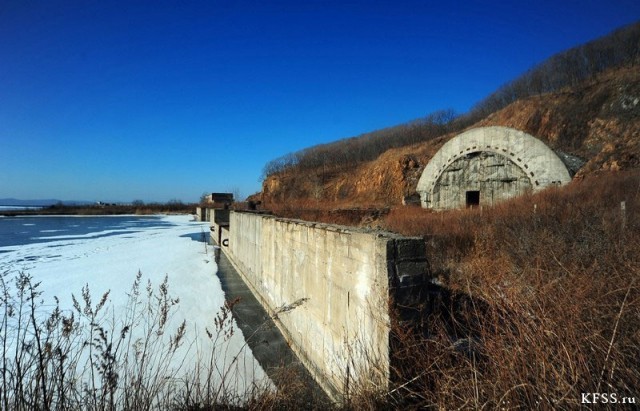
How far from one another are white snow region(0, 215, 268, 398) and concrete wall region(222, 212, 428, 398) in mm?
976

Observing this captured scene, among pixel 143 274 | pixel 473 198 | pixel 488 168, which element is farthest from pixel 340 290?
pixel 473 198

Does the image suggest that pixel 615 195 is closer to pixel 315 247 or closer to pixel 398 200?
pixel 315 247

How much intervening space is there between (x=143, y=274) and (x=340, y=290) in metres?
9.08

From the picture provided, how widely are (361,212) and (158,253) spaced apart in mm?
10254

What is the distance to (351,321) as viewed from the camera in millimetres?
Answer: 4246

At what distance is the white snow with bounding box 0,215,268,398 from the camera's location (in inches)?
248

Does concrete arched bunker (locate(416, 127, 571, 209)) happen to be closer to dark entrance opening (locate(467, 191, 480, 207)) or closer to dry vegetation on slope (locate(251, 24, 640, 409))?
dark entrance opening (locate(467, 191, 480, 207))

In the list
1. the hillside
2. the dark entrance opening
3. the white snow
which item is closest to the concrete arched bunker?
the dark entrance opening

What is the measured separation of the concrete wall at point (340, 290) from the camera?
137 inches

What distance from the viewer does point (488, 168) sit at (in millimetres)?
16203

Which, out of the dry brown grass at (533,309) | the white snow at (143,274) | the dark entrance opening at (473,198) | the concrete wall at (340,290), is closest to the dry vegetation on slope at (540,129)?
the dark entrance opening at (473,198)

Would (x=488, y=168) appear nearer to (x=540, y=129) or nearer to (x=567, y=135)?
(x=567, y=135)

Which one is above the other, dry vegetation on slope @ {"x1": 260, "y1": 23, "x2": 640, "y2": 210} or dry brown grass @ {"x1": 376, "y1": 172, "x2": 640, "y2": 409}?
dry vegetation on slope @ {"x1": 260, "y1": 23, "x2": 640, "y2": 210}

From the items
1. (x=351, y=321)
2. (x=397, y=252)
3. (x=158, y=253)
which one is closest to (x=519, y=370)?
(x=397, y=252)
